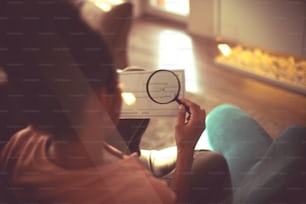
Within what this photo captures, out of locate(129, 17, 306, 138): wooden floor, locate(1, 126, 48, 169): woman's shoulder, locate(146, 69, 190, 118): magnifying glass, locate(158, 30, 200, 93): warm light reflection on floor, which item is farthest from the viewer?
locate(158, 30, 200, 93): warm light reflection on floor

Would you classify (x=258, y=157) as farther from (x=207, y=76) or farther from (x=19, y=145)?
(x=207, y=76)

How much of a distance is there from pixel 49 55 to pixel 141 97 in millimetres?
250

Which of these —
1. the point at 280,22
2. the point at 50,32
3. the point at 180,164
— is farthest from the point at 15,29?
the point at 280,22

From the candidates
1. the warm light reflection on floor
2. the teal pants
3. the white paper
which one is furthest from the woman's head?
the warm light reflection on floor

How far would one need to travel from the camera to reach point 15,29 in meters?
0.44

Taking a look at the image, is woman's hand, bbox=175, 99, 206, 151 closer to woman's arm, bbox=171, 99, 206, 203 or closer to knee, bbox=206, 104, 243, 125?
woman's arm, bbox=171, 99, 206, 203

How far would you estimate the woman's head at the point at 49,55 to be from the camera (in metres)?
0.43

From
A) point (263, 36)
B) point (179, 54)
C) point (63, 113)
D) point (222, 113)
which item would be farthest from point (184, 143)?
point (263, 36)

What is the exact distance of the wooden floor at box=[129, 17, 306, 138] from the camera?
1444 millimetres

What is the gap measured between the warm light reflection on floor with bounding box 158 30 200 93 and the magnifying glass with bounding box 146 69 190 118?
785mm

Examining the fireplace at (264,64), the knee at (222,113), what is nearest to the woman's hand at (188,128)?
the knee at (222,113)

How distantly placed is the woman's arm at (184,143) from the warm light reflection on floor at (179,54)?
0.80 meters

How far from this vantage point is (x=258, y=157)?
93 cm

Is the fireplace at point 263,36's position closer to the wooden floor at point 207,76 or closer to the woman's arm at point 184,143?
the wooden floor at point 207,76
